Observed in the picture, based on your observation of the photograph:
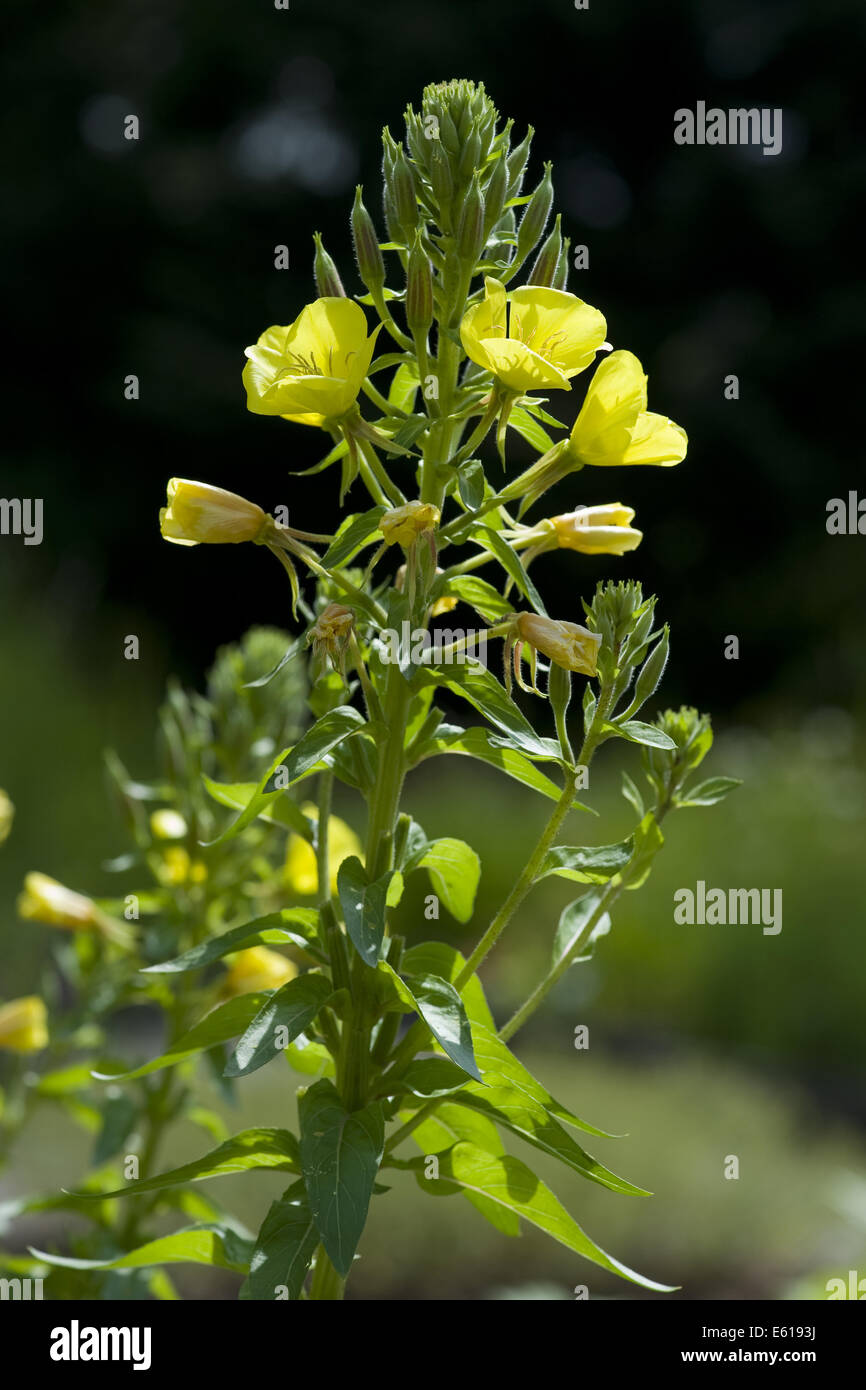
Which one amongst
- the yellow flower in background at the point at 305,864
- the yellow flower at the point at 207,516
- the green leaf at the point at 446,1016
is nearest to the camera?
the green leaf at the point at 446,1016

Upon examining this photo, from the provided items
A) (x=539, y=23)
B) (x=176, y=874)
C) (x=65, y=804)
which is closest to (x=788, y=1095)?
(x=65, y=804)

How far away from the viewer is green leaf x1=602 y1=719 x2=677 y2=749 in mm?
938

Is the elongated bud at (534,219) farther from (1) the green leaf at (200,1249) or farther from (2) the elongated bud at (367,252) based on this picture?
(1) the green leaf at (200,1249)

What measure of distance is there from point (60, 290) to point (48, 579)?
3075 mm

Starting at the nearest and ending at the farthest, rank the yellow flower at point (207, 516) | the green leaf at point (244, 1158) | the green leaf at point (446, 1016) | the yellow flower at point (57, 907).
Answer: the green leaf at point (446, 1016) → the green leaf at point (244, 1158) → the yellow flower at point (207, 516) → the yellow flower at point (57, 907)

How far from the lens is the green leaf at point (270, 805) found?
3.50 ft

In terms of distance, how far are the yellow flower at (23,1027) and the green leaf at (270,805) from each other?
0.69 metres

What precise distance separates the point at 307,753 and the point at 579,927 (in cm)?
35

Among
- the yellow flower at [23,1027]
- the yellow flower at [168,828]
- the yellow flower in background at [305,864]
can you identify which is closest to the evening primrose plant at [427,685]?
the yellow flower in background at [305,864]

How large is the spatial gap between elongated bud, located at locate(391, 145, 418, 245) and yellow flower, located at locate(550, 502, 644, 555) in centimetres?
26

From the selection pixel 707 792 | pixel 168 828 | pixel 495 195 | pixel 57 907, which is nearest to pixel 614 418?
pixel 495 195

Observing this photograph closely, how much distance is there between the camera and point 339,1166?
89 cm

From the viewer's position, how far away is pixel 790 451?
10.4 metres
